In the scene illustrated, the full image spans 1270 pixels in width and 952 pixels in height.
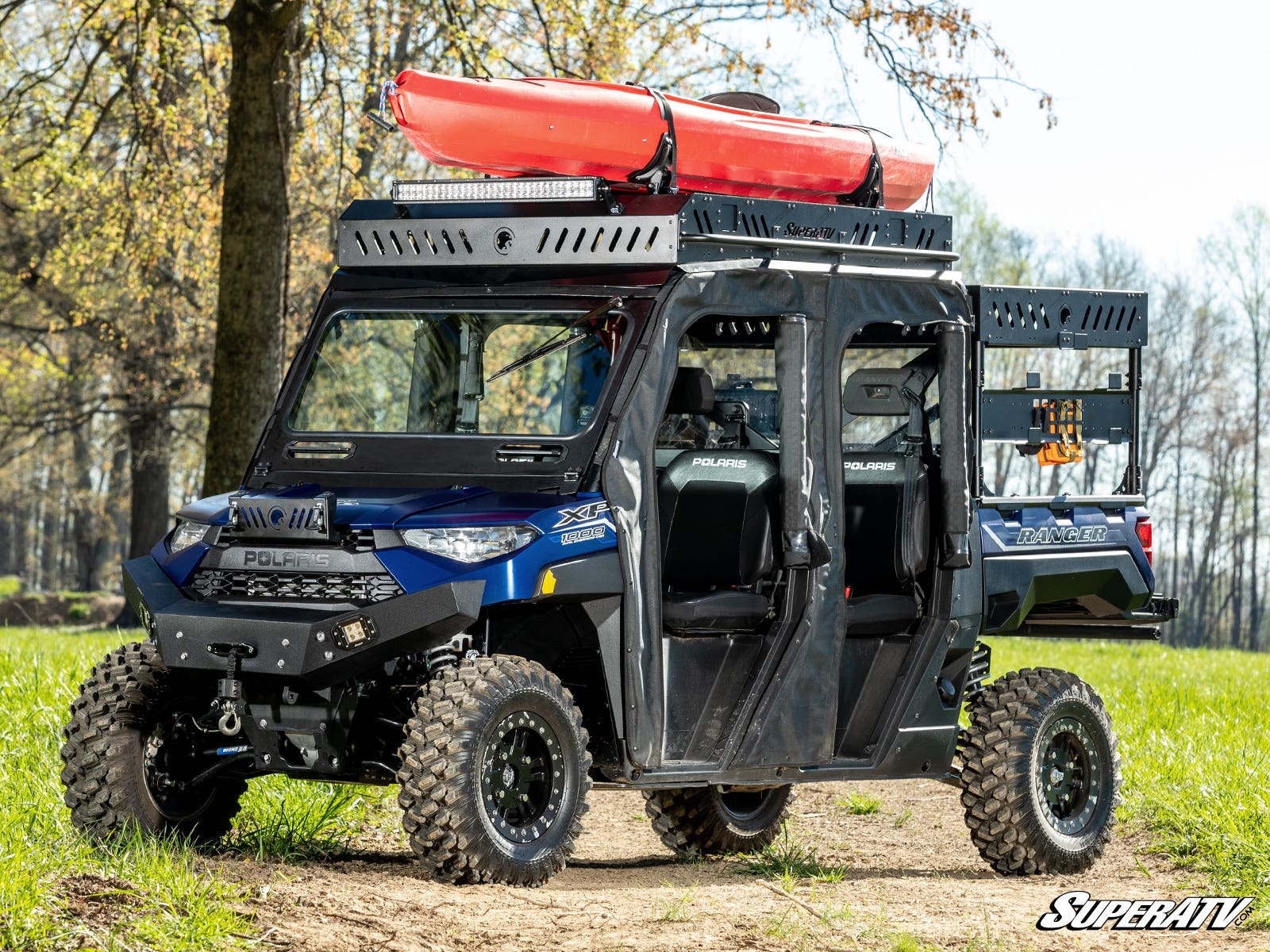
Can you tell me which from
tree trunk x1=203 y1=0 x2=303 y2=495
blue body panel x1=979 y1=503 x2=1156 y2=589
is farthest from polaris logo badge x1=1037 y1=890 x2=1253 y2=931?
tree trunk x1=203 y1=0 x2=303 y2=495

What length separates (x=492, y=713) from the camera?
568 centimetres

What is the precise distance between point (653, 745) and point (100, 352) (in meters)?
23.7

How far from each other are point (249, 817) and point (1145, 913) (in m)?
Answer: 3.62

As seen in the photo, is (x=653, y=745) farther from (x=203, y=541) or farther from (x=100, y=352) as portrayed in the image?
(x=100, y=352)

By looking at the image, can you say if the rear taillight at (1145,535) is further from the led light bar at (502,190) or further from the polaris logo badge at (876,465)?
the led light bar at (502,190)

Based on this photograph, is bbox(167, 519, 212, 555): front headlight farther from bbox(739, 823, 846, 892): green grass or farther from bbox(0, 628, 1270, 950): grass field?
bbox(739, 823, 846, 892): green grass

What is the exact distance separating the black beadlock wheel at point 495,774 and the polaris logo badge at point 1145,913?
1.76 metres

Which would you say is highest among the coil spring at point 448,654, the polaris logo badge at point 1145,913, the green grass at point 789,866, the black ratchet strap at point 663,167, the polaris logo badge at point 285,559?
the black ratchet strap at point 663,167

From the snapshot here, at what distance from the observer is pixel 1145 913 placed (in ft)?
21.3

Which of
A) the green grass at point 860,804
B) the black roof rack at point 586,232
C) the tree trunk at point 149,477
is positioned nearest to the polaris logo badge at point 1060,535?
the black roof rack at point 586,232

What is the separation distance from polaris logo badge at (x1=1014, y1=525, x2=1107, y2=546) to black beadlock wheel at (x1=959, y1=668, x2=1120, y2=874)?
606mm

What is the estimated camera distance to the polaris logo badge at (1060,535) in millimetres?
7982

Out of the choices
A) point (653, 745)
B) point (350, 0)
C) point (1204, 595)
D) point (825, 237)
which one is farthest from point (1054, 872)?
point (1204, 595)

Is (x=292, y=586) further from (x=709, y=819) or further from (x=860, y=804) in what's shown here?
(x=860, y=804)
